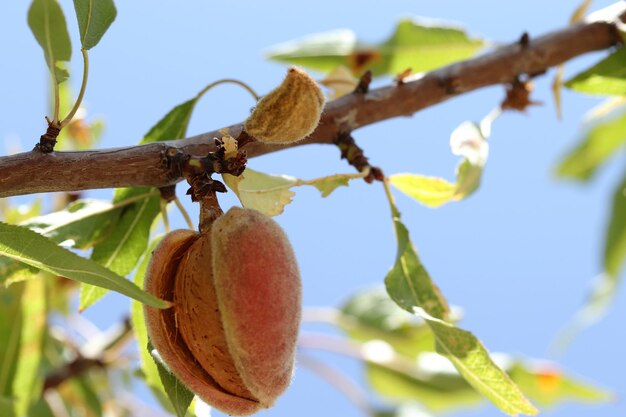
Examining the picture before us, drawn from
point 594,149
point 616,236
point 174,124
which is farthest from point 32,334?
point 594,149

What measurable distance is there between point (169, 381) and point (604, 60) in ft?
2.97

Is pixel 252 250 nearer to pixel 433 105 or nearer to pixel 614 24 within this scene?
pixel 433 105

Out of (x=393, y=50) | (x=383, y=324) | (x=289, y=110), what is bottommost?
(x=289, y=110)

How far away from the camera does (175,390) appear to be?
97cm

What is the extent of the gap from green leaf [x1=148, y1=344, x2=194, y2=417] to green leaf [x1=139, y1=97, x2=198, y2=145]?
0.44 m

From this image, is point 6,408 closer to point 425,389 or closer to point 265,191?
point 265,191

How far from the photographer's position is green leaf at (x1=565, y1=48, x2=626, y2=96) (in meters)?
1.38

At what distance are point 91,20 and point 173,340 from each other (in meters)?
0.42

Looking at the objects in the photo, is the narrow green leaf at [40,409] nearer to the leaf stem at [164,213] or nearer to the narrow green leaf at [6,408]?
the narrow green leaf at [6,408]

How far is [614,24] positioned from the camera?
4.83 ft

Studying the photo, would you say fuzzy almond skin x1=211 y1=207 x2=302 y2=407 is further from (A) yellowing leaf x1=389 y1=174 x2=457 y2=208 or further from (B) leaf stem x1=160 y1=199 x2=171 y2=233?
(A) yellowing leaf x1=389 y1=174 x2=457 y2=208

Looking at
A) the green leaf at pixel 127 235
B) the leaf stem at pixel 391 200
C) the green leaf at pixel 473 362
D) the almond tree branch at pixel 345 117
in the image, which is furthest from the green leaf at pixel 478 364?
the green leaf at pixel 127 235

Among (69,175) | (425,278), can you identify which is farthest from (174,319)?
(425,278)

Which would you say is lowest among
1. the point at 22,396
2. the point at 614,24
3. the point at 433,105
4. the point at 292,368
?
the point at 292,368
